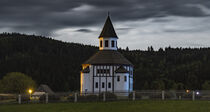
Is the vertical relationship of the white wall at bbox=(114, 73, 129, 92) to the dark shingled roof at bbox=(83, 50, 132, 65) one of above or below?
below

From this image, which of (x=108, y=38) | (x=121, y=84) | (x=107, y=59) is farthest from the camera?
(x=108, y=38)

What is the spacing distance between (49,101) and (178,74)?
127 m

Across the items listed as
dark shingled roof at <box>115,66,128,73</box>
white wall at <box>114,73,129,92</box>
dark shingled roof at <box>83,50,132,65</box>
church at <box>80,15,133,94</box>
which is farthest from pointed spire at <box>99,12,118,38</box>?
white wall at <box>114,73,129,92</box>

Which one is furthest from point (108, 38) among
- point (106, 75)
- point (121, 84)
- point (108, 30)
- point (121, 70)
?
point (121, 84)

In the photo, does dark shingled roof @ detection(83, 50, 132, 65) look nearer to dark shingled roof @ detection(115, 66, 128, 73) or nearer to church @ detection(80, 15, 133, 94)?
church @ detection(80, 15, 133, 94)

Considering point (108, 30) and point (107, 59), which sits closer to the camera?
point (107, 59)

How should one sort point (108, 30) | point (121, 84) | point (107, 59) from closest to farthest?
point (121, 84) < point (107, 59) < point (108, 30)

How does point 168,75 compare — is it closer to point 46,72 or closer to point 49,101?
point 46,72

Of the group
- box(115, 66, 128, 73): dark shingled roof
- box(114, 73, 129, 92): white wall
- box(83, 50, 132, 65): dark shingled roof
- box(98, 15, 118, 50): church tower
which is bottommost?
box(114, 73, 129, 92): white wall

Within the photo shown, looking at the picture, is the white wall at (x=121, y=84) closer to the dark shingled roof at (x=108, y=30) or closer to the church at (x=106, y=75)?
the church at (x=106, y=75)

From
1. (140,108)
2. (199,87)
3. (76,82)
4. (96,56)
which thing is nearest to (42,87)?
(96,56)

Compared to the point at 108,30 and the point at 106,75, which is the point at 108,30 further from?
the point at 106,75

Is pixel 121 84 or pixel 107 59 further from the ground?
pixel 107 59

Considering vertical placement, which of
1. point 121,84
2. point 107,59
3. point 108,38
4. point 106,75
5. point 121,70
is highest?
point 108,38
